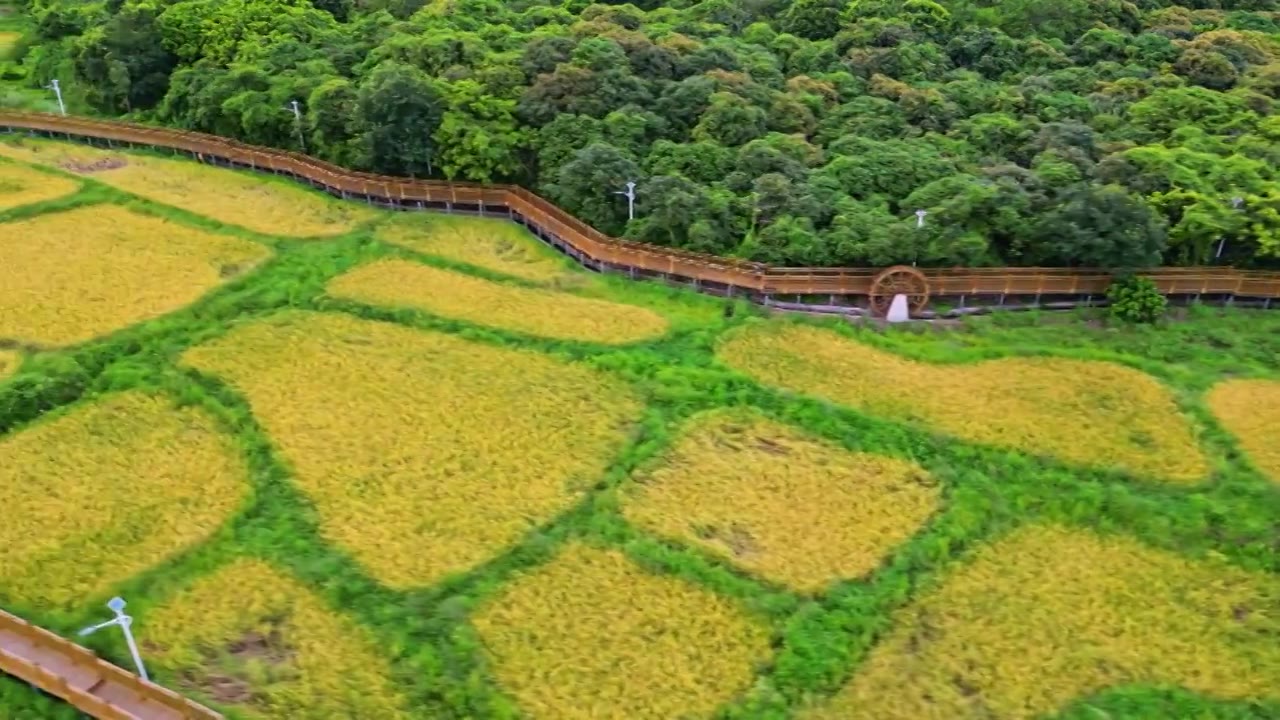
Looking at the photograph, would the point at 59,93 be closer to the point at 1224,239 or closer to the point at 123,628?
the point at 123,628

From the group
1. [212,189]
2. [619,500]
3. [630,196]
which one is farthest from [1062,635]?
[212,189]

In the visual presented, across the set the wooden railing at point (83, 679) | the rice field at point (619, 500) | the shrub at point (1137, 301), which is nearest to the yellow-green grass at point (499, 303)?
the rice field at point (619, 500)

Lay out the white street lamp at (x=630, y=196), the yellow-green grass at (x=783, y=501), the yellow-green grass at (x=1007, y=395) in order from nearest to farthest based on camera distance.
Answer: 1. the yellow-green grass at (x=783, y=501)
2. the yellow-green grass at (x=1007, y=395)
3. the white street lamp at (x=630, y=196)

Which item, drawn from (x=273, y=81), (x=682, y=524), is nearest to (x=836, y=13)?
(x=273, y=81)

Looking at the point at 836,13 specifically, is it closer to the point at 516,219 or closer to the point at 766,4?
the point at 766,4

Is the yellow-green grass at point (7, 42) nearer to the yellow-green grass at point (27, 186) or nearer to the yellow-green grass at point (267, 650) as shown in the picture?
the yellow-green grass at point (27, 186)

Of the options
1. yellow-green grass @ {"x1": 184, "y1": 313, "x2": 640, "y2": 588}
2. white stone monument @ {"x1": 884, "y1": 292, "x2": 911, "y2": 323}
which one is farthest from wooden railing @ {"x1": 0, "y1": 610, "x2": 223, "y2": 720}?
white stone monument @ {"x1": 884, "y1": 292, "x2": 911, "y2": 323}
